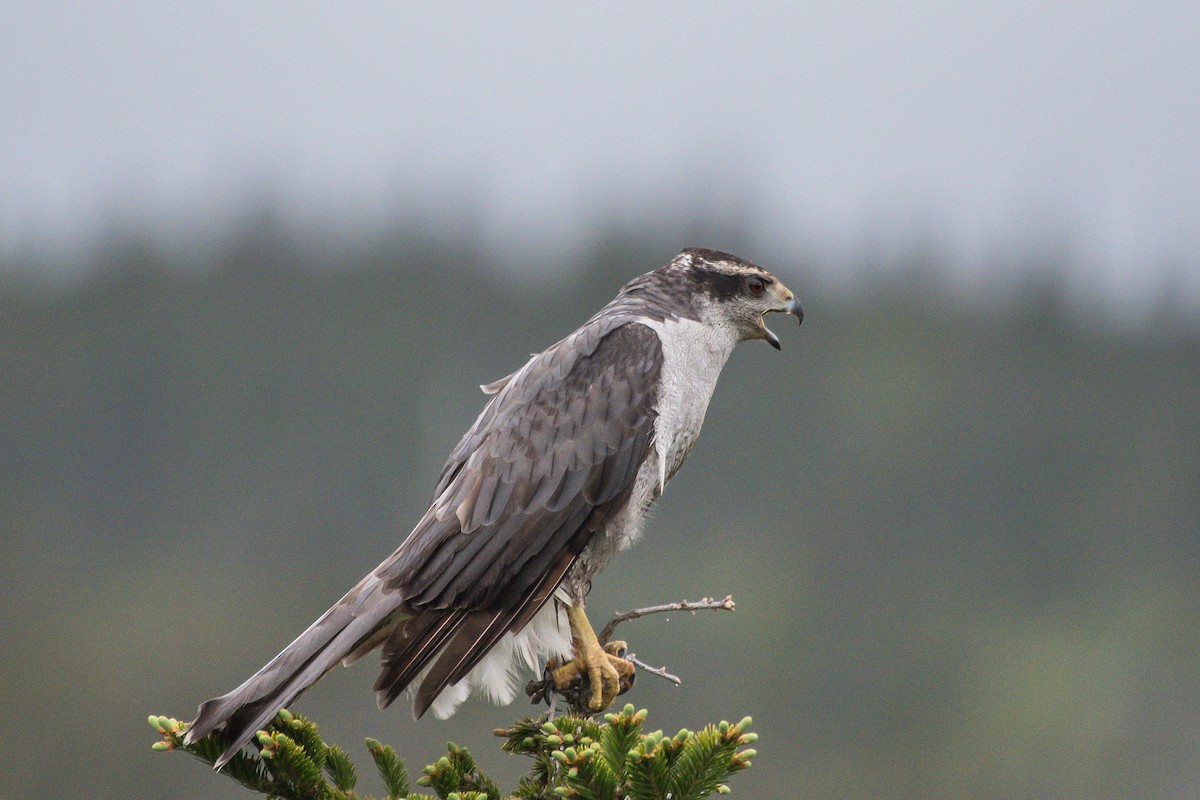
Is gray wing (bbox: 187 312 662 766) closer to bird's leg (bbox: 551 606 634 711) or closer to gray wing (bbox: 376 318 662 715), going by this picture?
gray wing (bbox: 376 318 662 715)

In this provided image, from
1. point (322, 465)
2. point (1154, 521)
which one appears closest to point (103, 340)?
point (322, 465)

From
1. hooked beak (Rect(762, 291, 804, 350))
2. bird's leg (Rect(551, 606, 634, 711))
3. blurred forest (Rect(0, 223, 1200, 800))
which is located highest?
hooked beak (Rect(762, 291, 804, 350))

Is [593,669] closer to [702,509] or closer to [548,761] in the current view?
[548,761]

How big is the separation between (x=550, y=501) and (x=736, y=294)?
3.93 ft

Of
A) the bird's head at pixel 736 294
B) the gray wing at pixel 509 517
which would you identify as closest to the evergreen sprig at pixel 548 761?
the gray wing at pixel 509 517

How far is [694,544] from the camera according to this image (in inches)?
1657

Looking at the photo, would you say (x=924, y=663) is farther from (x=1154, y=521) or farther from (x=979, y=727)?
(x=1154, y=521)

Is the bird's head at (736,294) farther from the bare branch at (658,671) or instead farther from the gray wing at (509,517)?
the bare branch at (658,671)

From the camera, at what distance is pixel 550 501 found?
4.88 meters

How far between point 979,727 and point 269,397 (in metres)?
27.8

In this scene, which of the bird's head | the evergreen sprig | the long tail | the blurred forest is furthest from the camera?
the blurred forest

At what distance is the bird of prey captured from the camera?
4637mm

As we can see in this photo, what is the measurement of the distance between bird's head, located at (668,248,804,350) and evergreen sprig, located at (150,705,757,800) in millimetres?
1889

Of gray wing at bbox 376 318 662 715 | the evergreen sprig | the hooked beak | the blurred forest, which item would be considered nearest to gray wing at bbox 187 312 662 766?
gray wing at bbox 376 318 662 715
